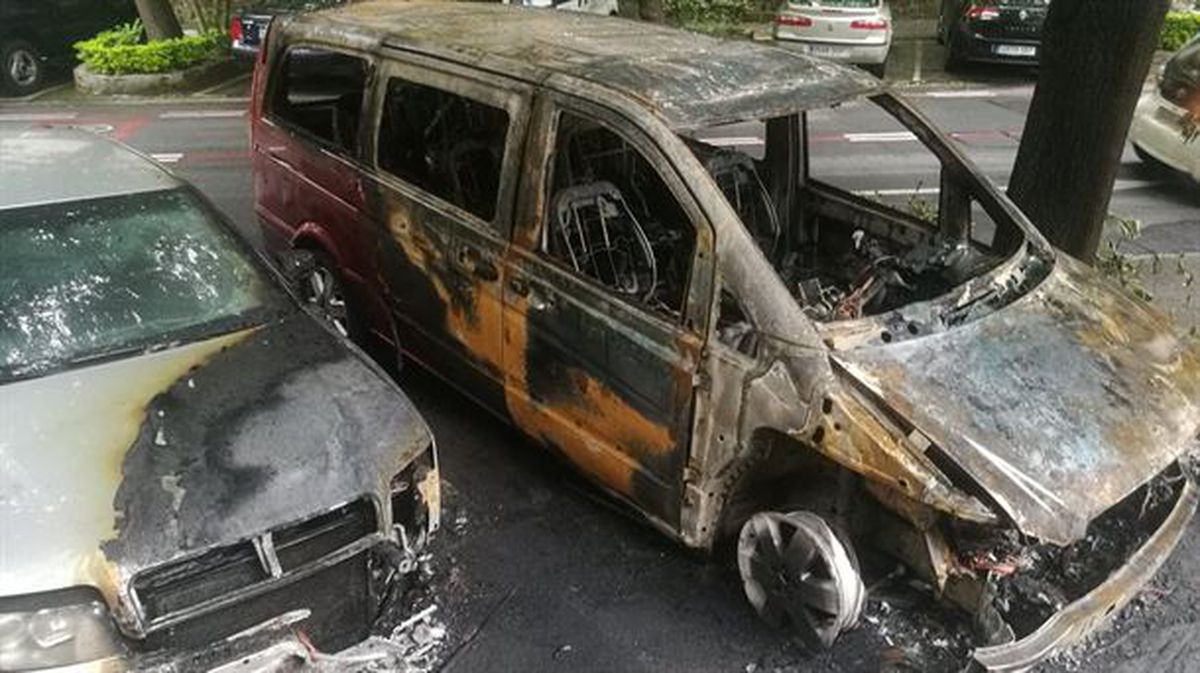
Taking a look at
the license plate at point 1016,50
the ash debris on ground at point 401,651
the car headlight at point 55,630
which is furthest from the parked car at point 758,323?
the license plate at point 1016,50

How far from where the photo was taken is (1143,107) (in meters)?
9.43

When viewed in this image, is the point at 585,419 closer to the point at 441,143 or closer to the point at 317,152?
the point at 441,143

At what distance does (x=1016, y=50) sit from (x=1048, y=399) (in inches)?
478

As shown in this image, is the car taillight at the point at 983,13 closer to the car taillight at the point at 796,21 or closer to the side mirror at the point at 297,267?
the car taillight at the point at 796,21

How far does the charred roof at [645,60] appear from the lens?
155 inches

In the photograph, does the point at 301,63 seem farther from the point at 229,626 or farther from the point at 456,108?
the point at 229,626

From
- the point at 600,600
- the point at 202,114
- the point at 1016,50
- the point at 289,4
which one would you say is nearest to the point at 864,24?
the point at 1016,50

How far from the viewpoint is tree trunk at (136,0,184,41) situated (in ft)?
48.4

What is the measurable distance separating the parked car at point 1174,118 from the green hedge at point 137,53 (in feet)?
39.3

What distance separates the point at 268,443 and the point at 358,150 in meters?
2.20

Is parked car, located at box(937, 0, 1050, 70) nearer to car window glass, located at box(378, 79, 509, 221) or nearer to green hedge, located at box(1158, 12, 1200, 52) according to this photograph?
green hedge, located at box(1158, 12, 1200, 52)

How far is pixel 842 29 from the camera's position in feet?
44.2

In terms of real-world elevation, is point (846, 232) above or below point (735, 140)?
above

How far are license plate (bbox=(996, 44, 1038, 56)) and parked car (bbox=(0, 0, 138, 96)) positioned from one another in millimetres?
13288
